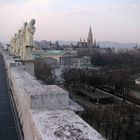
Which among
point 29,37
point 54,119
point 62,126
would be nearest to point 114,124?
point 29,37

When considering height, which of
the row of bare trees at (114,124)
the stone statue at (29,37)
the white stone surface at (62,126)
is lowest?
the row of bare trees at (114,124)

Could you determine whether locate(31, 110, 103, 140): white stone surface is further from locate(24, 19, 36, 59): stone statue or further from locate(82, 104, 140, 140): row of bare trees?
locate(82, 104, 140, 140): row of bare trees

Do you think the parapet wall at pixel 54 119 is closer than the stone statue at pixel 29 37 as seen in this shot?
Yes

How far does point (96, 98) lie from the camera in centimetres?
3022

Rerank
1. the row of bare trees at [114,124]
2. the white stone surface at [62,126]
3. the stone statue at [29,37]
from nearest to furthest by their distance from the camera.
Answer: the white stone surface at [62,126] < the stone statue at [29,37] < the row of bare trees at [114,124]

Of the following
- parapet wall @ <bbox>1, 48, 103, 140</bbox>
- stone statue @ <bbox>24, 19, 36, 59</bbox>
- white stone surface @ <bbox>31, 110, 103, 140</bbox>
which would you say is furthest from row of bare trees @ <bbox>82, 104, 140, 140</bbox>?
white stone surface @ <bbox>31, 110, 103, 140</bbox>

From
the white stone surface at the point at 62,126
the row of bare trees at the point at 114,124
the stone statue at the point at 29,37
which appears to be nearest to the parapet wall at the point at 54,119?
the white stone surface at the point at 62,126

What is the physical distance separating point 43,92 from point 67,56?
72.6m

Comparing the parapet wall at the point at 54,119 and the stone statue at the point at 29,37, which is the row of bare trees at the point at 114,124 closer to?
the stone statue at the point at 29,37

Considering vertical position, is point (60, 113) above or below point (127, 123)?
above

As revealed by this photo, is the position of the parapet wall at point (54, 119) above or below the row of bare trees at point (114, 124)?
above

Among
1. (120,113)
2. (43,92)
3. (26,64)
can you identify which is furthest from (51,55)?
(43,92)

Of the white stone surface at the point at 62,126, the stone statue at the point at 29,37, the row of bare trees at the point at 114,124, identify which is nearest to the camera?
the white stone surface at the point at 62,126

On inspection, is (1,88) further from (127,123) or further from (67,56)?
(67,56)
